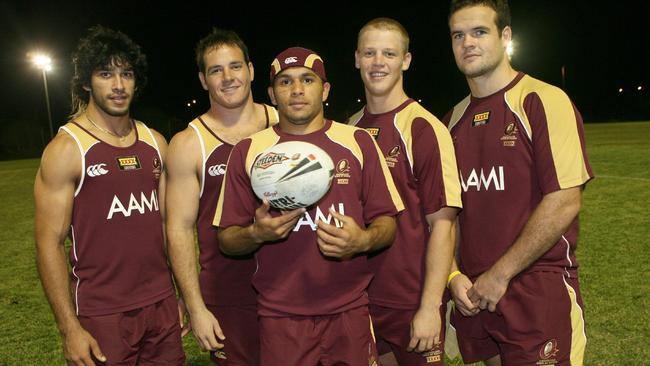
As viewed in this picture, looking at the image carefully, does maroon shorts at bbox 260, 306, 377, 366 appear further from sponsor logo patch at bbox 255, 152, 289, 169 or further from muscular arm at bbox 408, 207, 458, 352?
sponsor logo patch at bbox 255, 152, 289, 169

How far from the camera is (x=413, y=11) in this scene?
214ft

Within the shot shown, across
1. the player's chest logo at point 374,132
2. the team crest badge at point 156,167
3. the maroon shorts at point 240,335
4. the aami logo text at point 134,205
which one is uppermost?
the player's chest logo at point 374,132

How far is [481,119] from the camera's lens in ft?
11.4

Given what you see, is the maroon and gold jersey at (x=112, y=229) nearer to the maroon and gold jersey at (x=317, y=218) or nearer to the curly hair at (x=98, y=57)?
the curly hair at (x=98, y=57)

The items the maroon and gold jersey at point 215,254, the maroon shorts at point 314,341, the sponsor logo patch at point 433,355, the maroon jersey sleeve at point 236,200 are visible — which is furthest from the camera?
the maroon and gold jersey at point 215,254

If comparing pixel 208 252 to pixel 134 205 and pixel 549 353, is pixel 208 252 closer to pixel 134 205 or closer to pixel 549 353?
pixel 134 205

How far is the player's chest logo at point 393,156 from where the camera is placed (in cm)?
346

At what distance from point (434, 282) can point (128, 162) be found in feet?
7.12

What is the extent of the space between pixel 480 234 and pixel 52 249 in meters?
2.74

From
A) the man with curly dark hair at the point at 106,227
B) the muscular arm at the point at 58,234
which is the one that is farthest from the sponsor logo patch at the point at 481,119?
the muscular arm at the point at 58,234

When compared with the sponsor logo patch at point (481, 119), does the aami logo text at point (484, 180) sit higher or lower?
lower

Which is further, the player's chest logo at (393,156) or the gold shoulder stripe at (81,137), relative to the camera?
the gold shoulder stripe at (81,137)

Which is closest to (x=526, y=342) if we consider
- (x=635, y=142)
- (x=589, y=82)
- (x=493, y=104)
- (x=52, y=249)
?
(x=493, y=104)

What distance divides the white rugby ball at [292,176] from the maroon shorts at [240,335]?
1187 millimetres
